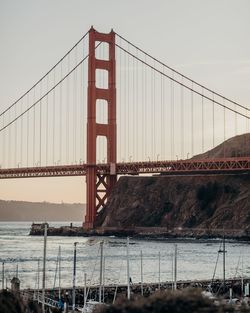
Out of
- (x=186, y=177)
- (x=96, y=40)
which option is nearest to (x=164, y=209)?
(x=186, y=177)

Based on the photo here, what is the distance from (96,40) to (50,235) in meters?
28.9

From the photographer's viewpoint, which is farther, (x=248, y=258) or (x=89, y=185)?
(x=89, y=185)

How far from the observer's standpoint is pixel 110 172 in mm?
104000

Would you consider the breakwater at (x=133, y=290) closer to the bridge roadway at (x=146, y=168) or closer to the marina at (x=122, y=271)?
the marina at (x=122, y=271)

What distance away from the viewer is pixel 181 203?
113438mm

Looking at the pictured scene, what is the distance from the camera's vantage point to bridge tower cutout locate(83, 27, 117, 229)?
337ft

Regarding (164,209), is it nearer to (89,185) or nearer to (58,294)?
(89,185)

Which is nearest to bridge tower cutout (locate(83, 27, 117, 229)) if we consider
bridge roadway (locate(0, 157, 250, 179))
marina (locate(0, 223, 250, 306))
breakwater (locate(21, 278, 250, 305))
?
bridge roadway (locate(0, 157, 250, 179))

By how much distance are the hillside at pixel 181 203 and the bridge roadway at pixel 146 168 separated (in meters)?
6.30

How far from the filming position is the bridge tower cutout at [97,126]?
4045 inches

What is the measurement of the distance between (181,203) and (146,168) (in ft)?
44.5

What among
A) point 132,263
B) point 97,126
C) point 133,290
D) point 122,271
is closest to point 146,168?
point 97,126

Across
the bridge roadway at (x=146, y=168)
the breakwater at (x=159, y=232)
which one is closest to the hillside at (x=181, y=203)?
the breakwater at (x=159, y=232)

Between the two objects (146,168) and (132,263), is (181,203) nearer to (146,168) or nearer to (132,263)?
(146,168)
